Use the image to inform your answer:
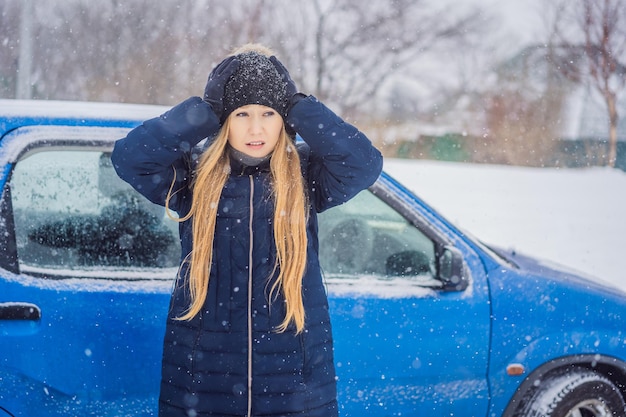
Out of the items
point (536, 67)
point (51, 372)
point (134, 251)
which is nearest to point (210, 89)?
point (134, 251)

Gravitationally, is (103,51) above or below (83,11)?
below

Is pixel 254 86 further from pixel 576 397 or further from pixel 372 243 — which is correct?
pixel 576 397

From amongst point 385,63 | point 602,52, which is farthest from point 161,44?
point 602,52

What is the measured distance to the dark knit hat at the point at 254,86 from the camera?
200cm

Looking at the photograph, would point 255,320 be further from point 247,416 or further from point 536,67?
point 536,67

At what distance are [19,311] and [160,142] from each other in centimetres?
83

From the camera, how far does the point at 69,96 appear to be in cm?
1809

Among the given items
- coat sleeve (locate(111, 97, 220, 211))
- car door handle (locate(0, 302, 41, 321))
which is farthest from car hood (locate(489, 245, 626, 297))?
car door handle (locate(0, 302, 41, 321))

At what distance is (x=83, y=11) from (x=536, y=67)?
1659cm

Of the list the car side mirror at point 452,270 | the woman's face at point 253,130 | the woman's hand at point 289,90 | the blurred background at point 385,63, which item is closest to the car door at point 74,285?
the woman's face at point 253,130

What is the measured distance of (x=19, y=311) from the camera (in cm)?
218

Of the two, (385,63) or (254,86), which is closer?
(254,86)

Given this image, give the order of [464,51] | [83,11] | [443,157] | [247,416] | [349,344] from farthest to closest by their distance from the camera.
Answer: [464,51] → [443,157] → [83,11] → [349,344] → [247,416]

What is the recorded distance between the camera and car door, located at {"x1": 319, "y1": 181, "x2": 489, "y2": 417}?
259 centimetres
